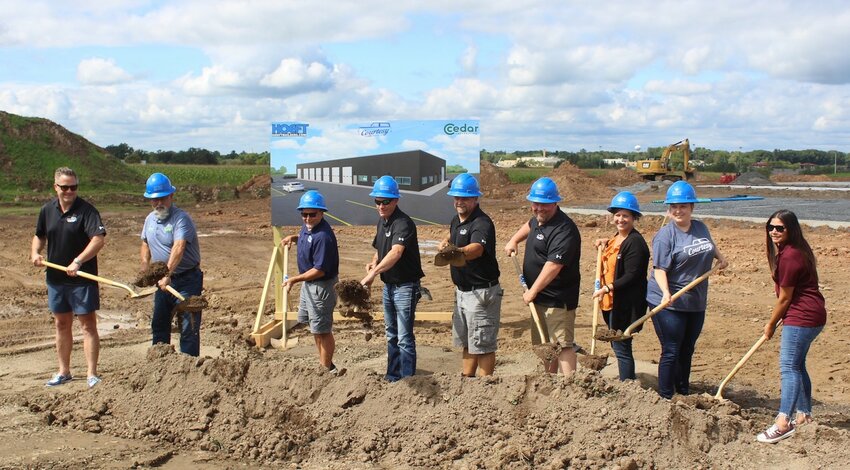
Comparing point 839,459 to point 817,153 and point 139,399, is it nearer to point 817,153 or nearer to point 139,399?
point 139,399

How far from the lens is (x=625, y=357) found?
621 centimetres

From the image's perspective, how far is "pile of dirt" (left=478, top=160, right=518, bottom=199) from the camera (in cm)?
3781

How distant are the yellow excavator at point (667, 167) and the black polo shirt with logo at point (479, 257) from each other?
35621mm

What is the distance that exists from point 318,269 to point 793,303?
3.67 m

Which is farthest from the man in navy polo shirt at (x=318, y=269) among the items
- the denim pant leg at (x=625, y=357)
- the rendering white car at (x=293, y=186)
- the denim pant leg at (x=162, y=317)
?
the denim pant leg at (x=625, y=357)

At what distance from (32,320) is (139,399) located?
4865 mm

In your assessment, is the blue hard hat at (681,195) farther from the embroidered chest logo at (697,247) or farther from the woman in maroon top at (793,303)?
the woman in maroon top at (793,303)

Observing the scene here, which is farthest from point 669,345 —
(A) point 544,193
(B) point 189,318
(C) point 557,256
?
(B) point 189,318

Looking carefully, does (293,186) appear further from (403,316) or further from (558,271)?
(558,271)

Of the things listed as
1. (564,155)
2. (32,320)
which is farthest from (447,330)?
(564,155)

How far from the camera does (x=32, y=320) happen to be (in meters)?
10.1

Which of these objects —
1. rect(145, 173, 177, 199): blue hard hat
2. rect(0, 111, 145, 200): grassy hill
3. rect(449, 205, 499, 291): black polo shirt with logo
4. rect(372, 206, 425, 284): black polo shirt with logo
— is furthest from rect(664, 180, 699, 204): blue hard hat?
rect(0, 111, 145, 200): grassy hill

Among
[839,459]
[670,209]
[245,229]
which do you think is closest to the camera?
[839,459]

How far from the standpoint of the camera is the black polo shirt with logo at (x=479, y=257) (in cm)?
601
